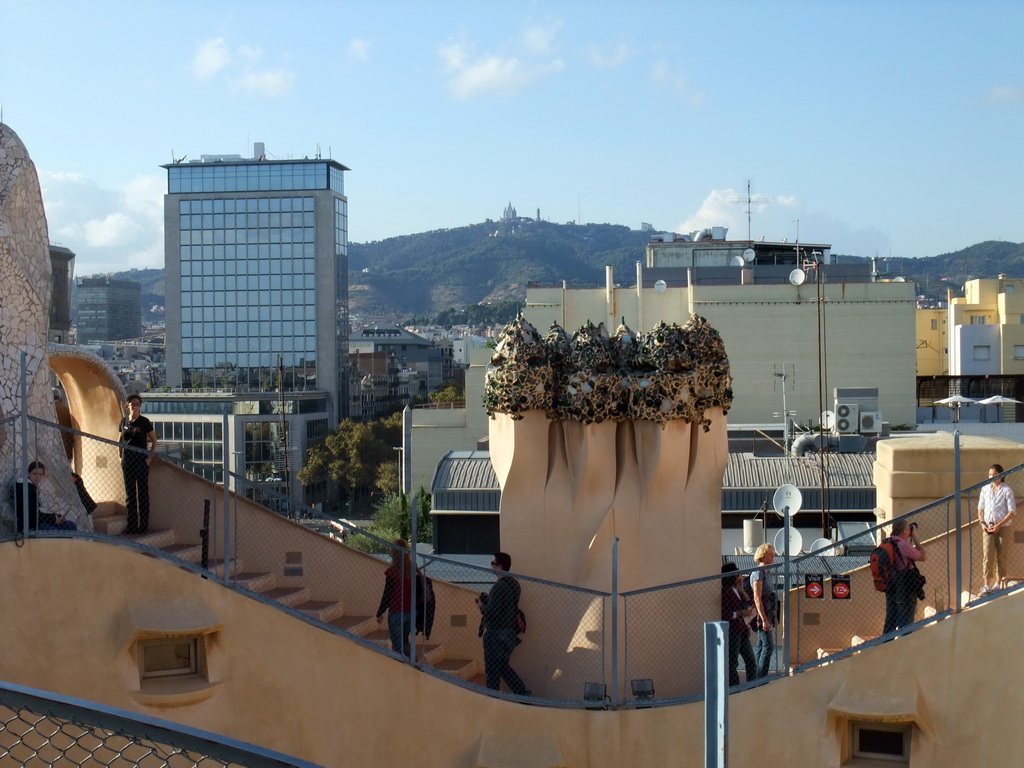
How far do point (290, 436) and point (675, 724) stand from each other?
80.6 metres

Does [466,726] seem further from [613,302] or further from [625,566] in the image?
[613,302]

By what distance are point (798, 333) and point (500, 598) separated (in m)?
35.3

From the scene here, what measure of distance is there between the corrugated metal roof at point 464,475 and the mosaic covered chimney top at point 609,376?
655 inches

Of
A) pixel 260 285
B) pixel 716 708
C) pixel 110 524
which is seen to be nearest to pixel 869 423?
pixel 110 524

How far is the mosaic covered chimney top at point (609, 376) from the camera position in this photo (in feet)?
39.3

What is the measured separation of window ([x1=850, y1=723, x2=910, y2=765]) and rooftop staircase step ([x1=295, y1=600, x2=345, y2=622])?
18.2 ft

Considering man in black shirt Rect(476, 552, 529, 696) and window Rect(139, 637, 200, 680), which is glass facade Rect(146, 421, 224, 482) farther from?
window Rect(139, 637, 200, 680)

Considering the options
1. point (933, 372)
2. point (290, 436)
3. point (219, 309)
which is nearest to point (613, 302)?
point (933, 372)

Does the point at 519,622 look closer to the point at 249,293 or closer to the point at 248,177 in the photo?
the point at 249,293

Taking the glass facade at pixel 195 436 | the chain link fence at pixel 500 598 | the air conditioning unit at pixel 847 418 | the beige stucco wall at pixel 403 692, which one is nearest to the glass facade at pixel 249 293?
the glass facade at pixel 195 436

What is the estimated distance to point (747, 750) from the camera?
410 inches

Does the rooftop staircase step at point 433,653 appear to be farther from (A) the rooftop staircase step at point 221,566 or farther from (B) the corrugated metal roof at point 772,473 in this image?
(B) the corrugated metal roof at point 772,473

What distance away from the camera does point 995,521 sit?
35.7 feet

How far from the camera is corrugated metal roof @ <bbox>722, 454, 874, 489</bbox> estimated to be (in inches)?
1081
